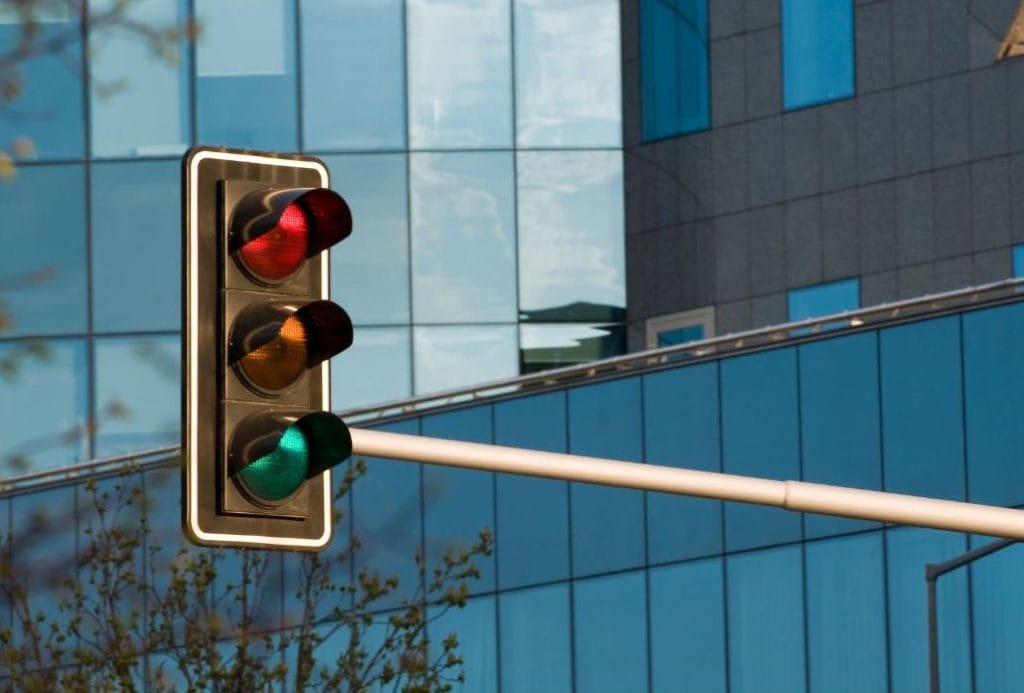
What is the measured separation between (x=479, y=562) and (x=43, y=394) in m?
9.23

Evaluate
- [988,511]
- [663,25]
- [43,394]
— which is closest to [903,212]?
[663,25]

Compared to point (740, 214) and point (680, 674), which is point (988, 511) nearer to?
point (680, 674)

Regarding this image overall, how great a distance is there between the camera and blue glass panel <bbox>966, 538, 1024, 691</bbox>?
1120 inches

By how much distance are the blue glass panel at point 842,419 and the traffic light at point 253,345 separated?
24.2 m

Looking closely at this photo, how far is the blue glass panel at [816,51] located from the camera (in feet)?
117

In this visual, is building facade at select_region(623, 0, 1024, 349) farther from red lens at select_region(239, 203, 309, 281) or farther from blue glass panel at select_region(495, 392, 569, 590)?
red lens at select_region(239, 203, 309, 281)

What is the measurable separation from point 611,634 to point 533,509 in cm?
205

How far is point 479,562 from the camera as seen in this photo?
32.5m

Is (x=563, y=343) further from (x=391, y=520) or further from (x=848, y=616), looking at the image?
(x=848, y=616)

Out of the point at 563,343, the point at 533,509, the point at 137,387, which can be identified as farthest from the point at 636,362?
the point at 137,387

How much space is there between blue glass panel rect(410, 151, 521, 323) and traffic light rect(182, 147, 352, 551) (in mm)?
31370

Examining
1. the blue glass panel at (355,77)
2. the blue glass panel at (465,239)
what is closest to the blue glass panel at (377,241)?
the blue glass panel at (465,239)

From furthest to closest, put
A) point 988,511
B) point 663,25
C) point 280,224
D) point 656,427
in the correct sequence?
point 663,25, point 656,427, point 988,511, point 280,224

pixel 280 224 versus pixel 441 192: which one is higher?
pixel 441 192
